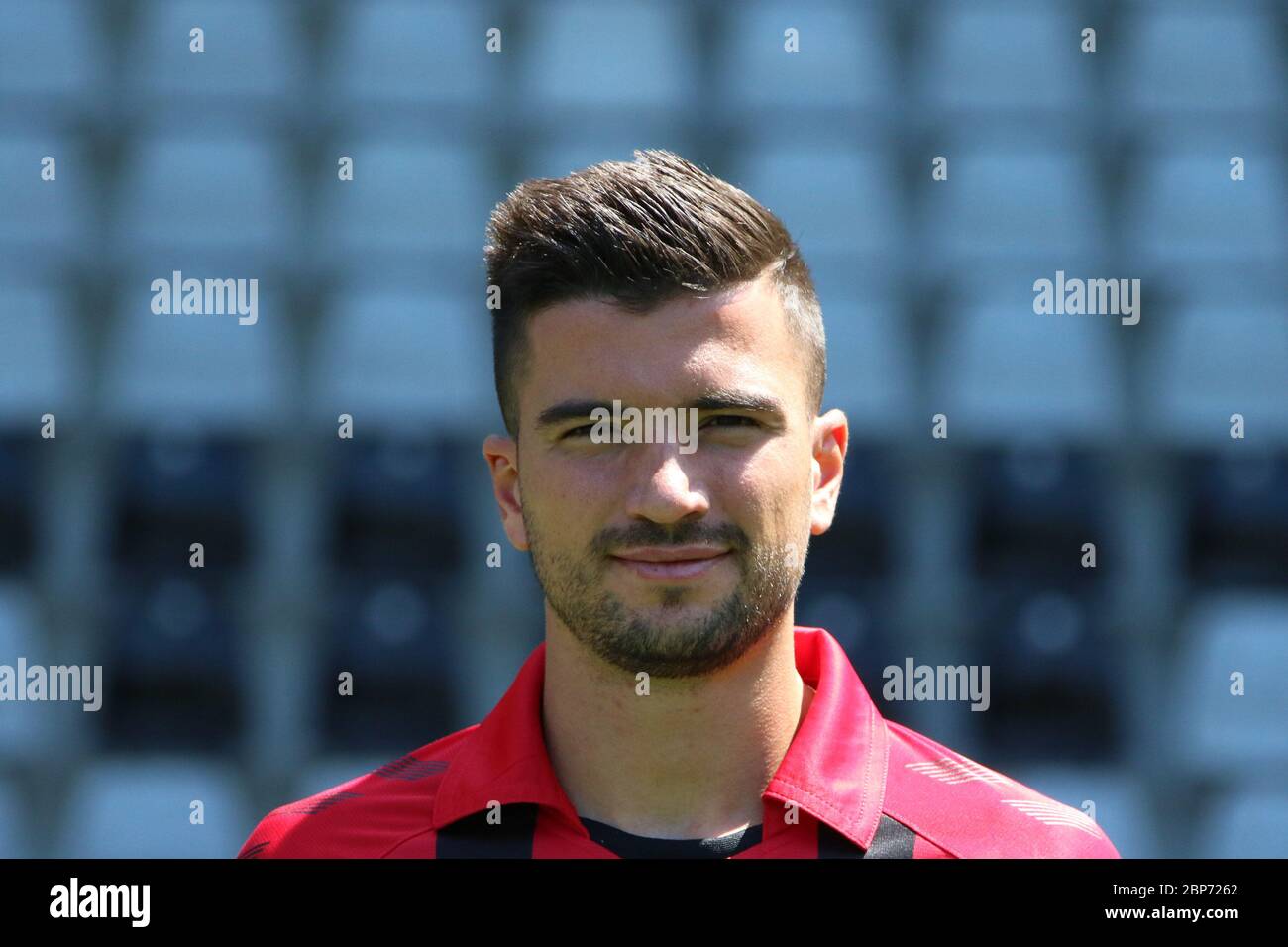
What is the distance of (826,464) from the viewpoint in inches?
51.6

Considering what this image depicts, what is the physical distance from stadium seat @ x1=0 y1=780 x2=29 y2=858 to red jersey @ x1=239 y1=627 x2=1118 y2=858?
1910 mm

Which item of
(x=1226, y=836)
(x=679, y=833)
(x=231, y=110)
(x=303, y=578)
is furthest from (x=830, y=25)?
(x=679, y=833)

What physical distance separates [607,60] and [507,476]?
2.34 metres

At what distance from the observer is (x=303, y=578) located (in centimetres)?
295

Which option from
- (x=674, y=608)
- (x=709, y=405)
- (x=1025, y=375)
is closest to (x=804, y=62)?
(x=1025, y=375)

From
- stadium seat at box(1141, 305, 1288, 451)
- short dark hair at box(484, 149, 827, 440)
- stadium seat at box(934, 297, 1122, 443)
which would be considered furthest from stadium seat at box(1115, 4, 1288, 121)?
short dark hair at box(484, 149, 827, 440)

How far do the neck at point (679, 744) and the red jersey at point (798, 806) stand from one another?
0.11 ft

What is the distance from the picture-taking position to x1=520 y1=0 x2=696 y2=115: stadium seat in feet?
10.8

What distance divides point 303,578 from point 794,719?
1.93 m

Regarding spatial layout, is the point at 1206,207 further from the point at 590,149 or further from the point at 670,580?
the point at 670,580

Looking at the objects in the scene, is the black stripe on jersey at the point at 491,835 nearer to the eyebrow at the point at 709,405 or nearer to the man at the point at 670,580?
the man at the point at 670,580

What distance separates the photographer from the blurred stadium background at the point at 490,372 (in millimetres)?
2930

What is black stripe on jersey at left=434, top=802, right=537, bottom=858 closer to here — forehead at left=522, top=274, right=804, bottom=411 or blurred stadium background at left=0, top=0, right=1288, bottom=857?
forehead at left=522, top=274, right=804, bottom=411

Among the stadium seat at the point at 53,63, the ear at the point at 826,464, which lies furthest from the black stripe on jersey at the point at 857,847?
the stadium seat at the point at 53,63
